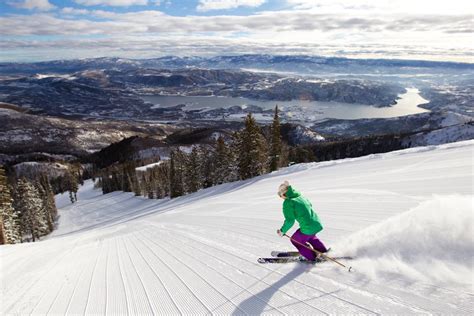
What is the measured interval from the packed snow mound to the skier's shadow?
132 cm

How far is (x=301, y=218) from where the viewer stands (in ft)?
23.8

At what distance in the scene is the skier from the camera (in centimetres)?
716

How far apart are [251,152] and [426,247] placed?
3879 cm

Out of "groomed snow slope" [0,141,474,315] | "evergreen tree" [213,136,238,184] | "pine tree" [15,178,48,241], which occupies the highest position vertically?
"groomed snow slope" [0,141,474,315]

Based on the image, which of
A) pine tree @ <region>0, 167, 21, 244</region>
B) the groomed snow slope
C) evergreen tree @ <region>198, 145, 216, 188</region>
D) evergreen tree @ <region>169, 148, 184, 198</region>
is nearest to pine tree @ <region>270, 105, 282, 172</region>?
evergreen tree @ <region>198, 145, 216, 188</region>

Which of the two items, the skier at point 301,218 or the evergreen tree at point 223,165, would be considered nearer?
the skier at point 301,218

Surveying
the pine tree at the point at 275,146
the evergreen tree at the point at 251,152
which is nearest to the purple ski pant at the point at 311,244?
the evergreen tree at the point at 251,152

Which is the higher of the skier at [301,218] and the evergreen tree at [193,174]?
the skier at [301,218]

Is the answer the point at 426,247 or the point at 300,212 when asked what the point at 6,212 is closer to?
the point at 300,212

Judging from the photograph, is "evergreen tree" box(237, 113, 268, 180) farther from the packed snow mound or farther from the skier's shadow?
the skier's shadow

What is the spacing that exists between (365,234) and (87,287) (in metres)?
6.97

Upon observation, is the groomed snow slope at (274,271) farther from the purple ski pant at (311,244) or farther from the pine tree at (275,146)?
the pine tree at (275,146)

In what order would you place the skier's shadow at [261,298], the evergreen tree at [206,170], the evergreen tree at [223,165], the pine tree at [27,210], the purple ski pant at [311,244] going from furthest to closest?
1. the evergreen tree at [206,170]
2. the pine tree at [27,210]
3. the evergreen tree at [223,165]
4. the purple ski pant at [311,244]
5. the skier's shadow at [261,298]

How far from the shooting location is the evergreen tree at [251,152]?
4488cm
